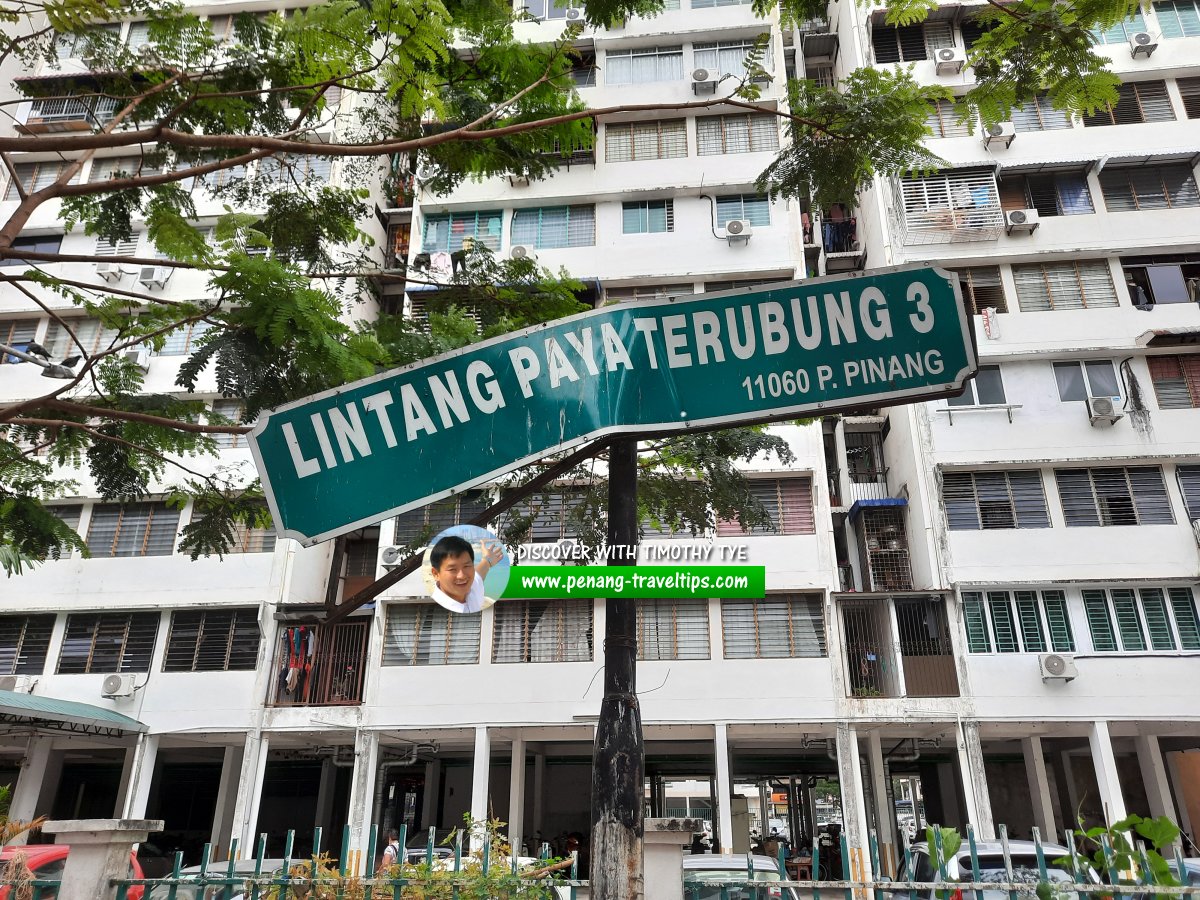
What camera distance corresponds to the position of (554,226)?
772 inches

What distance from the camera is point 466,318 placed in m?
6.46

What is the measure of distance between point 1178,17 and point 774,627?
16.7 meters

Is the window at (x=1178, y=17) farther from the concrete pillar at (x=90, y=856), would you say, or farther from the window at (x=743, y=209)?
the concrete pillar at (x=90, y=856)

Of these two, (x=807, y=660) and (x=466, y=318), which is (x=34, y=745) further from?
(x=466, y=318)

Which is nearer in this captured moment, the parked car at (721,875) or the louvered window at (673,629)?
the parked car at (721,875)

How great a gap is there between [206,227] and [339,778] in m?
14.3

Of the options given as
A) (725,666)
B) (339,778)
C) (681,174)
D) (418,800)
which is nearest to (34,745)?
(339,778)

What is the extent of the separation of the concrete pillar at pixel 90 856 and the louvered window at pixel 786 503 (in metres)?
13.8

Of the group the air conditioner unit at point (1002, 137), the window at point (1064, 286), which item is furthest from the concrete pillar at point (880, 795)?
the air conditioner unit at point (1002, 137)

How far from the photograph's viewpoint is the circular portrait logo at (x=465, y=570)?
1945mm

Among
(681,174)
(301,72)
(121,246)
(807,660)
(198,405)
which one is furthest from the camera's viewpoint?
(121,246)

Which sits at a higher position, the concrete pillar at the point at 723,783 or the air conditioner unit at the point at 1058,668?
the air conditioner unit at the point at 1058,668

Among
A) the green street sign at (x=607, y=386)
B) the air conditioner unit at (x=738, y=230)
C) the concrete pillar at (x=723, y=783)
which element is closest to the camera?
the green street sign at (x=607, y=386)

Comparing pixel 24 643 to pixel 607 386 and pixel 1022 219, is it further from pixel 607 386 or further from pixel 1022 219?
pixel 1022 219
